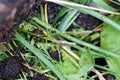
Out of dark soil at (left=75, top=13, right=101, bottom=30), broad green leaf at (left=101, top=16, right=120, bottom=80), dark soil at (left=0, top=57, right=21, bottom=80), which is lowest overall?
dark soil at (left=0, top=57, right=21, bottom=80)

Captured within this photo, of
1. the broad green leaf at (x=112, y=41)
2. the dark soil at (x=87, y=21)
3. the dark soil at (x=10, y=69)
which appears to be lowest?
the dark soil at (x=10, y=69)

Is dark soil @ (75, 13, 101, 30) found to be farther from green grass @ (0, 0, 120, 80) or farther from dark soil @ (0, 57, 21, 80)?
dark soil @ (0, 57, 21, 80)

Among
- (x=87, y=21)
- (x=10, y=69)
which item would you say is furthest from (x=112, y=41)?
(x=10, y=69)

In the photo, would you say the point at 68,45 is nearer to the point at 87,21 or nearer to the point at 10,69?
the point at 87,21

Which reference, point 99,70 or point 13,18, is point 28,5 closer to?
point 13,18

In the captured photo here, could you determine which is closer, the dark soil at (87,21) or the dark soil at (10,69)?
the dark soil at (10,69)

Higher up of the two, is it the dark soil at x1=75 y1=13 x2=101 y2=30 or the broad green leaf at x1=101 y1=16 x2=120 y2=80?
the dark soil at x1=75 y1=13 x2=101 y2=30

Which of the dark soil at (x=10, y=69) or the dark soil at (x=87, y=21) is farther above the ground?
the dark soil at (x=87, y=21)

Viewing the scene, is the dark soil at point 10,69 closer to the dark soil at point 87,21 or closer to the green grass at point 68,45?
the green grass at point 68,45

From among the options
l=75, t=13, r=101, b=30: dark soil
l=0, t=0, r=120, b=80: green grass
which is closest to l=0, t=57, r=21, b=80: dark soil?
l=0, t=0, r=120, b=80: green grass

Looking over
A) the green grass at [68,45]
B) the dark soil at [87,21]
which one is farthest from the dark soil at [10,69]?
the dark soil at [87,21]

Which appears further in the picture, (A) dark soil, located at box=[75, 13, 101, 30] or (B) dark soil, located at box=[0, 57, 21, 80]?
(A) dark soil, located at box=[75, 13, 101, 30]

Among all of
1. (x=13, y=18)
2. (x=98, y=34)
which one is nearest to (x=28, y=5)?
(x=13, y=18)
